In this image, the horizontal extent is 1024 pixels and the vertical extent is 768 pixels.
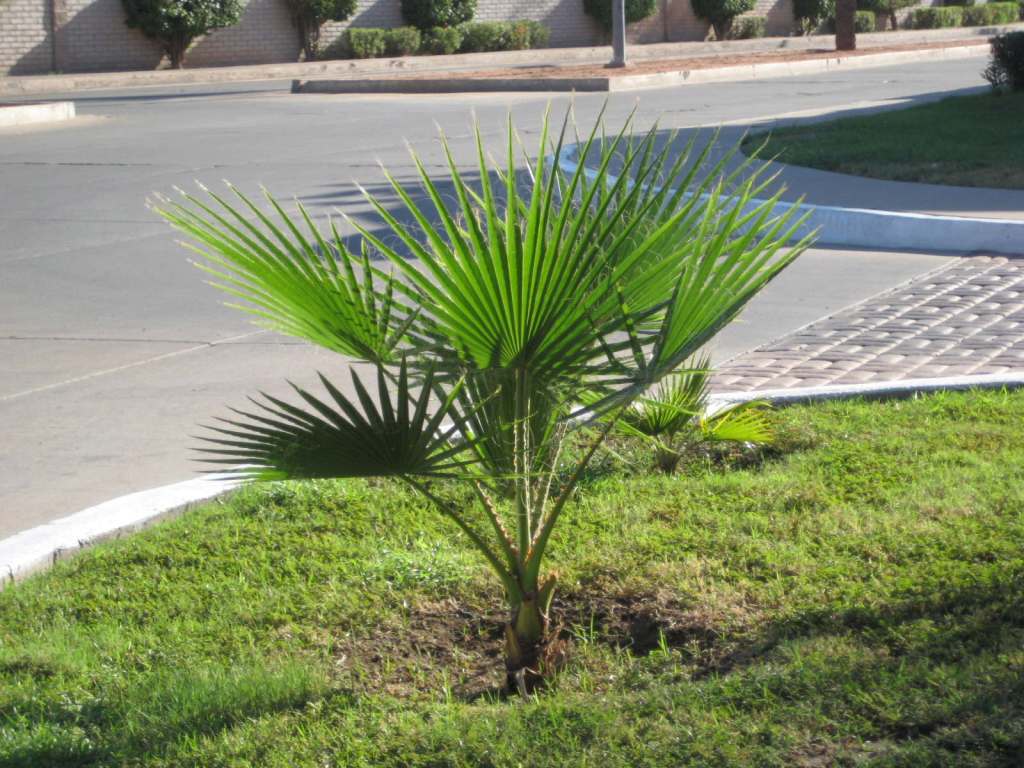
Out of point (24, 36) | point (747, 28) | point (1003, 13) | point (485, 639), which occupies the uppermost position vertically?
point (1003, 13)

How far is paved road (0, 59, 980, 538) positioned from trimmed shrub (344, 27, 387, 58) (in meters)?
15.0

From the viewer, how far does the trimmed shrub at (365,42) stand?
3631 centimetres

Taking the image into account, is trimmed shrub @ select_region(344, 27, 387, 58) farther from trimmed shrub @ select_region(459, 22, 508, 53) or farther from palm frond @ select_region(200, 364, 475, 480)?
palm frond @ select_region(200, 364, 475, 480)

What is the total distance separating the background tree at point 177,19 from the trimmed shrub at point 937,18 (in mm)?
25009

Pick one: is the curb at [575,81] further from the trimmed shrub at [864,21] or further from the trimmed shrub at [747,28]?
the trimmed shrub at [864,21]

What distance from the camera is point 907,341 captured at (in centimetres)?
748

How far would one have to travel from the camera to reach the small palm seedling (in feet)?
16.5

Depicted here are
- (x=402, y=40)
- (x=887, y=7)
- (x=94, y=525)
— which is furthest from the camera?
(x=887, y=7)

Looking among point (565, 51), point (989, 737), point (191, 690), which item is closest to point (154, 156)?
point (191, 690)

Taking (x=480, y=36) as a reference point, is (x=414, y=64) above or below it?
below

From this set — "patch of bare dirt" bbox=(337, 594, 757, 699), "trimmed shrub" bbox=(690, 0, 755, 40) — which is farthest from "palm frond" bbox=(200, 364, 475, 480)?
"trimmed shrub" bbox=(690, 0, 755, 40)

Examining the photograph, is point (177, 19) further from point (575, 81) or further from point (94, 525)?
point (94, 525)

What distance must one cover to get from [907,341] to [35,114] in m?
17.3

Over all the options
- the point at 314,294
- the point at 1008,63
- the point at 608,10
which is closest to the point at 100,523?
the point at 314,294
